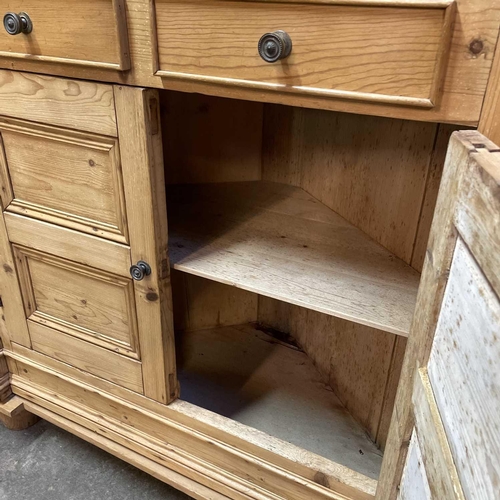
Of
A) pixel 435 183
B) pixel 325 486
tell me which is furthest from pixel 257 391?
pixel 435 183

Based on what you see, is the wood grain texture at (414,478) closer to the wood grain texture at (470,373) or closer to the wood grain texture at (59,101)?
the wood grain texture at (470,373)

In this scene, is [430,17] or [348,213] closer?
A: [430,17]

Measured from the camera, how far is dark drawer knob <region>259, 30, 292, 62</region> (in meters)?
0.62

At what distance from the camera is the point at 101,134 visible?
82 cm

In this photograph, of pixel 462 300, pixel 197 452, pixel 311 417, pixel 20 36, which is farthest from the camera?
pixel 311 417

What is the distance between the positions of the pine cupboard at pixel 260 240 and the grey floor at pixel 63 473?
92 millimetres

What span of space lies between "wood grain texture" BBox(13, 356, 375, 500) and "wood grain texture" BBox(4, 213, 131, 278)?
0.33 meters

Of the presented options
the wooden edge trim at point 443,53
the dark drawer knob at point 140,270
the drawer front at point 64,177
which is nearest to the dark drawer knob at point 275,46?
the wooden edge trim at point 443,53

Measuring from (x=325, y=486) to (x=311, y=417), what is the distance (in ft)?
A: 1.03

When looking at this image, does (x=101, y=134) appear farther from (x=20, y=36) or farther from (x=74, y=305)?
(x=74, y=305)

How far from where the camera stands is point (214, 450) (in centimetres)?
101

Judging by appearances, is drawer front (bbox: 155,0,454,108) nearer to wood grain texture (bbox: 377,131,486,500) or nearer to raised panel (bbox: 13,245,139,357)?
wood grain texture (bbox: 377,131,486,500)

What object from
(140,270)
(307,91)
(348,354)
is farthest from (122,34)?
(348,354)

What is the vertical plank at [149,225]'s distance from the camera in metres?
0.78
